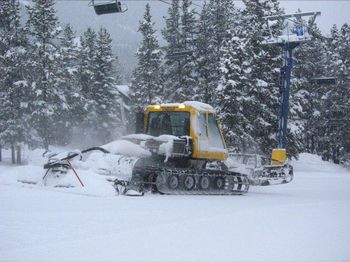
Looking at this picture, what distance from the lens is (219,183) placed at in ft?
54.2

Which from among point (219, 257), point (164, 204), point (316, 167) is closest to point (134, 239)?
point (219, 257)

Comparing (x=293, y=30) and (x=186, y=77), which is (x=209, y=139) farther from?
(x=186, y=77)

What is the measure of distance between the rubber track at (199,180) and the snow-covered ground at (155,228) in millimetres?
1454

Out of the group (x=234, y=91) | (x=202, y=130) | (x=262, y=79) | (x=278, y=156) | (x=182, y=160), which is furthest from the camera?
(x=262, y=79)

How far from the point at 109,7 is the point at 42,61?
28084 mm

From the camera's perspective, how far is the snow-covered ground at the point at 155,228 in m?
6.50

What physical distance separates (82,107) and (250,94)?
22040mm

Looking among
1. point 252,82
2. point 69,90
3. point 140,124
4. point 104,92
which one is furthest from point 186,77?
point 140,124

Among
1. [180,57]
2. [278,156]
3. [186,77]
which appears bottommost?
[278,156]

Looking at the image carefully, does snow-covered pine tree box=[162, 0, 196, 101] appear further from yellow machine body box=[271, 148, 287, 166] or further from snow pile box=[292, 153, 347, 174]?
yellow machine body box=[271, 148, 287, 166]

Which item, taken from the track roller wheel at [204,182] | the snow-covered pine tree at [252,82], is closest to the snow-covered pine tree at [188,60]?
the snow-covered pine tree at [252,82]

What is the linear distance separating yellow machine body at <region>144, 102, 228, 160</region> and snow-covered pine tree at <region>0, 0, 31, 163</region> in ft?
75.9

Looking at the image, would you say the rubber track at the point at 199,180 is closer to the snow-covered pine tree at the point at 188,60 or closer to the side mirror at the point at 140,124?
the side mirror at the point at 140,124

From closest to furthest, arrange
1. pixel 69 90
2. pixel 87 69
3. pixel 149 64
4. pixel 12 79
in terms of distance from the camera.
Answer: pixel 12 79 → pixel 149 64 → pixel 69 90 → pixel 87 69
